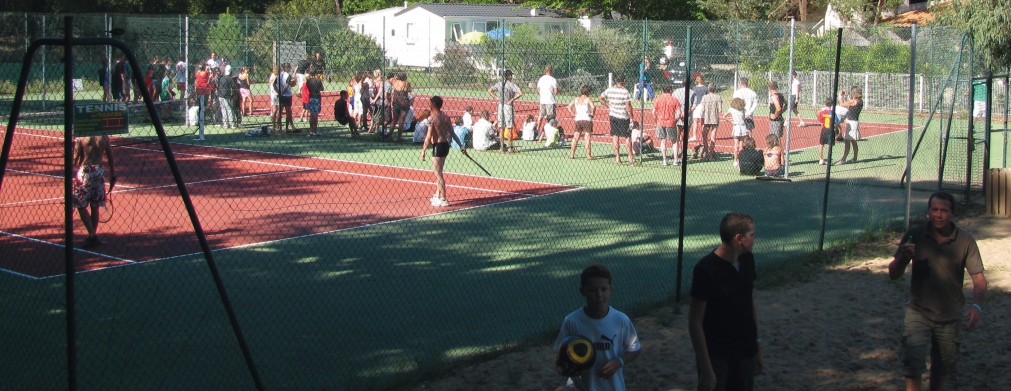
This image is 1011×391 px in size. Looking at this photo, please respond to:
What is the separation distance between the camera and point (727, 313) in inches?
198

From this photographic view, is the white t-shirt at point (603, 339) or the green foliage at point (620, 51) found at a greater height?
the green foliage at point (620, 51)

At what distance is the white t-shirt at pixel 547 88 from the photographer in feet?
63.3

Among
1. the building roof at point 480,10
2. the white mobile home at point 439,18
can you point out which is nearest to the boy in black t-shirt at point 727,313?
the white mobile home at point 439,18

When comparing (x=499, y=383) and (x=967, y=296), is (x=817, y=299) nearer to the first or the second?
(x=967, y=296)

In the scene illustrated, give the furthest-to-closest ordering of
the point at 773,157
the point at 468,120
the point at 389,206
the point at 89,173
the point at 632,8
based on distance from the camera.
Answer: the point at 632,8, the point at 468,120, the point at 773,157, the point at 389,206, the point at 89,173

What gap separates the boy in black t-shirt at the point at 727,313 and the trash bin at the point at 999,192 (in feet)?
33.9

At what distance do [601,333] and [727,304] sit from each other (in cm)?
84

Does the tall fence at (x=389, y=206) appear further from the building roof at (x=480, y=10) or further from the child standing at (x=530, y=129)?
the building roof at (x=480, y=10)

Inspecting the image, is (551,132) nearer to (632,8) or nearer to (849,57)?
(849,57)

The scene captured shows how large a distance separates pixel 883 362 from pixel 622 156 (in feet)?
42.9

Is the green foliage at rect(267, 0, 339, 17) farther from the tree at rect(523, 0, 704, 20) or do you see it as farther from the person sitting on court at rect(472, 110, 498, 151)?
the person sitting on court at rect(472, 110, 498, 151)

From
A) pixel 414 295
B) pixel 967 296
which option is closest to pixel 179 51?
pixel 414 295

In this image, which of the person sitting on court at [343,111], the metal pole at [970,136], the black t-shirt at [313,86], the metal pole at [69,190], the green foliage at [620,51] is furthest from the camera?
the person sitting on court at [343,111]

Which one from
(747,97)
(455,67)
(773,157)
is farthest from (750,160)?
(455,67)
